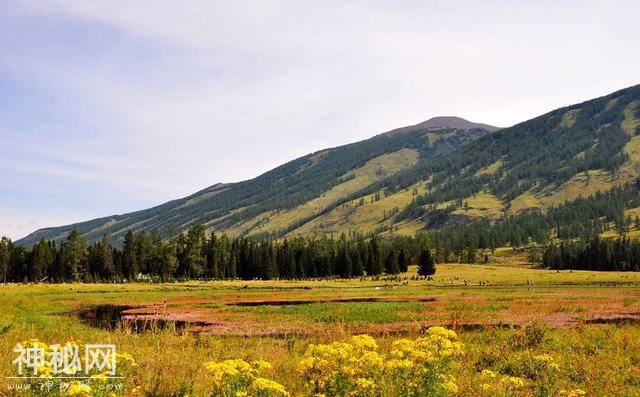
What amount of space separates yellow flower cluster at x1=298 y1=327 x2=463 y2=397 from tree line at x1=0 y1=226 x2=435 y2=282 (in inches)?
4538

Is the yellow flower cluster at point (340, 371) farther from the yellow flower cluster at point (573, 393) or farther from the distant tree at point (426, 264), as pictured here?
the distant tree at point (426, 264)

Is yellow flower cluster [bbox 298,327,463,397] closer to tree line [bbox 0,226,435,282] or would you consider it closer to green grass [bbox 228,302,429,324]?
green grass [bbox 228,302,429,324]

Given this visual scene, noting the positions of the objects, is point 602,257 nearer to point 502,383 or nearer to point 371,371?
point 502,383

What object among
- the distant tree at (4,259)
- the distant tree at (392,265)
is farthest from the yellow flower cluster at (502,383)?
the distant tree at (4,259)

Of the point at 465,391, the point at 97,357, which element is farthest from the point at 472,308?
the point at 97,357

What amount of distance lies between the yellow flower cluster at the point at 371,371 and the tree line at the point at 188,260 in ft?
378

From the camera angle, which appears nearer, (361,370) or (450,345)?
(361,370)

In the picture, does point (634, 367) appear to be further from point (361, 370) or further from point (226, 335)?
point (226, 335)

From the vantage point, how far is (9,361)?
11.1 metres

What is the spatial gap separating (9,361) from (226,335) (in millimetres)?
14694

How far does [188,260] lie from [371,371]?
136888 mm

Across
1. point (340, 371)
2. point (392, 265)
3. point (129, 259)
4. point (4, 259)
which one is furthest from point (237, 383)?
point (4, 259)

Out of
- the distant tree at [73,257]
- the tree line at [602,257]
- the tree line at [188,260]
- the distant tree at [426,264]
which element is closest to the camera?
the distant tree at [426,264]

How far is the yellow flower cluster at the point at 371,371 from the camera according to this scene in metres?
8.25
